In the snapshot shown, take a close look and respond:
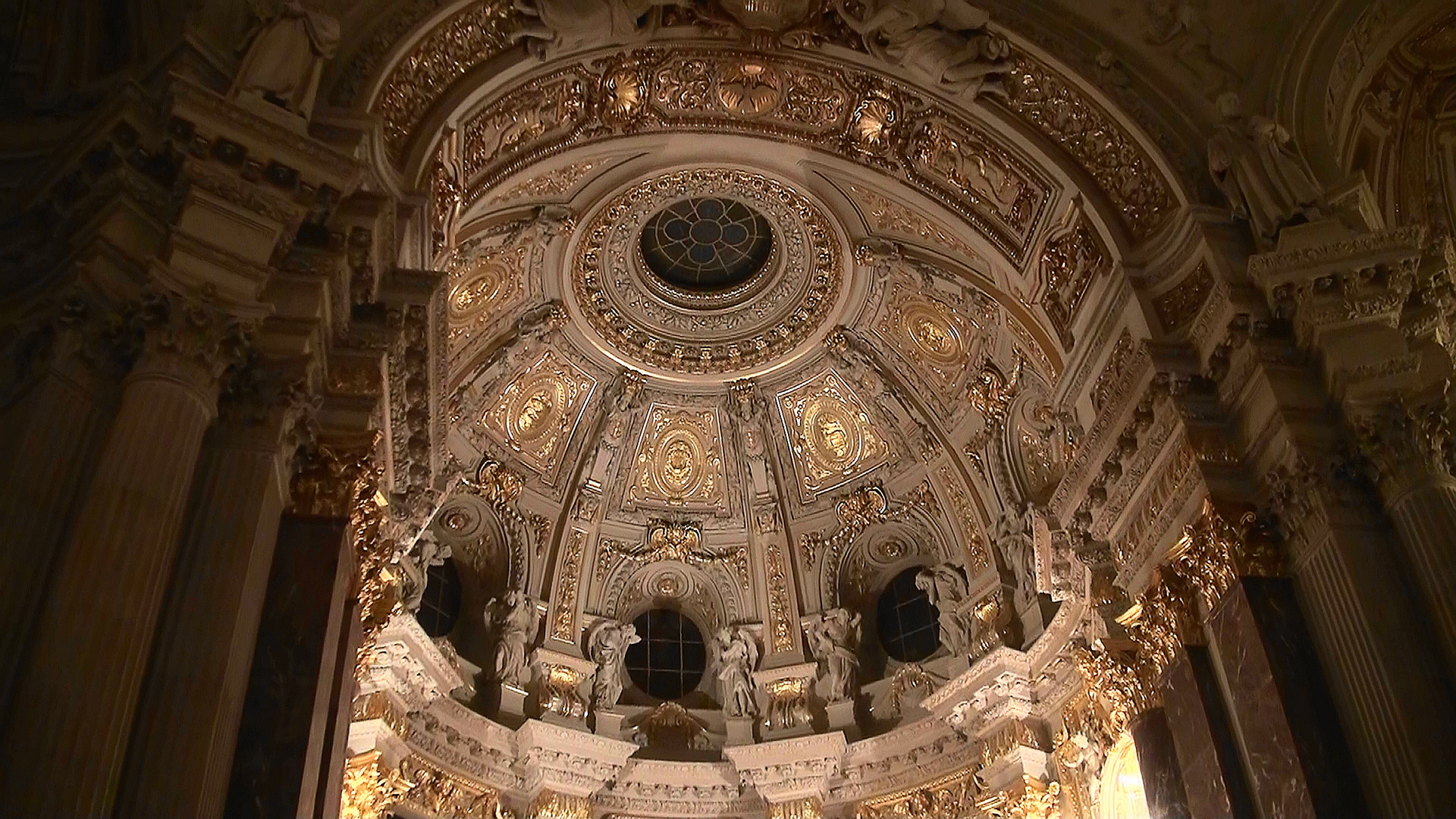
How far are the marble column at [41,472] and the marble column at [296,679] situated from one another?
59.6 inches

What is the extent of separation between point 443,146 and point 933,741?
381 inches

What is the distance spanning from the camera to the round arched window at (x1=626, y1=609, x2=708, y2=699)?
17953 millimetres

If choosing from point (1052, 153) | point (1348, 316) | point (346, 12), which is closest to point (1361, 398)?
point (1348, 316)

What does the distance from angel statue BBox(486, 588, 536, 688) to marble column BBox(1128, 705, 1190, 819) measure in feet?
27.6

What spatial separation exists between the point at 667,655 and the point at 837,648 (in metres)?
2.70

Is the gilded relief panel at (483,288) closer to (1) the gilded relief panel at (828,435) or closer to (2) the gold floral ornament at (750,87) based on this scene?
(2) the gold floral ornament at (750,87)

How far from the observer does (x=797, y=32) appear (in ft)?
43.5

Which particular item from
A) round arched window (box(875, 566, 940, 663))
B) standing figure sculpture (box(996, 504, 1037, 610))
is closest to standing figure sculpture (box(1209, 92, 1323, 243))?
standing figure sculpture (box(996, 504, 1037, 610))

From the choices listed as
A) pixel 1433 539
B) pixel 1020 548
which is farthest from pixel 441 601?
pixel 1433 539

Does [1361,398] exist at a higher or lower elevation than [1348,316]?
lower

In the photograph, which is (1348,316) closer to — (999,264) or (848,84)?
(999,264)

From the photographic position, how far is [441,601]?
16.9 m

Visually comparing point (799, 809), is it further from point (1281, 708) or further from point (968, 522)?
point (1281, 708)

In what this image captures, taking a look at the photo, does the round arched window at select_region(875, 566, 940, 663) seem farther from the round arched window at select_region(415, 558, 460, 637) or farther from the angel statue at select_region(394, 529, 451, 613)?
the angel statue at select_region(394, 529, 451, 613)
